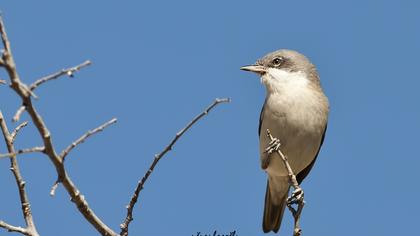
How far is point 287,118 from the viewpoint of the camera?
24.5 feet

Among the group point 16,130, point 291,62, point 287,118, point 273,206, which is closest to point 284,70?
point 291,62

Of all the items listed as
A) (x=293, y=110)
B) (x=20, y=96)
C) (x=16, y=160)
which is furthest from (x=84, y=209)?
(x=293, y=110)

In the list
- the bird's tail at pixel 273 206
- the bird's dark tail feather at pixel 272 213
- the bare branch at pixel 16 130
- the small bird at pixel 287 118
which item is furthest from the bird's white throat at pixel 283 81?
the bare branch at pixel 16 130

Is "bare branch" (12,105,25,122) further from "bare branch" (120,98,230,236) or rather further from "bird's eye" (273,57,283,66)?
"bird's eye" (273,57,283,66)

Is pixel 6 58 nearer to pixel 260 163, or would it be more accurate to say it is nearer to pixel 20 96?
pixel 20 96

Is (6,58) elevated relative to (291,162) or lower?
lower

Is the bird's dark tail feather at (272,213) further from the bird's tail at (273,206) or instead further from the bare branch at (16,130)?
the bare branch at (16,130)

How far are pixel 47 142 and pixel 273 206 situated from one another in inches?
242

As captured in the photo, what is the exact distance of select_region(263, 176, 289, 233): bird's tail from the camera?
8586 mm

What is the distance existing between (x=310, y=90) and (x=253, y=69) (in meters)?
0.90

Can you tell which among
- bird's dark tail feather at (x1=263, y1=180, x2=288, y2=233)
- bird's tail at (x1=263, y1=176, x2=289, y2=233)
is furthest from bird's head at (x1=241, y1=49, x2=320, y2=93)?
bird's dark tail feather at (x1=263, y1=180, x2=288, y2=233)

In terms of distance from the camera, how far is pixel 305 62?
8.30 meters

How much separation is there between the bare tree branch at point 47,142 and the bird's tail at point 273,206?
5.25 metres

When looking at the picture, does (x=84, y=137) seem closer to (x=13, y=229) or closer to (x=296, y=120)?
(x=13, y=229)
